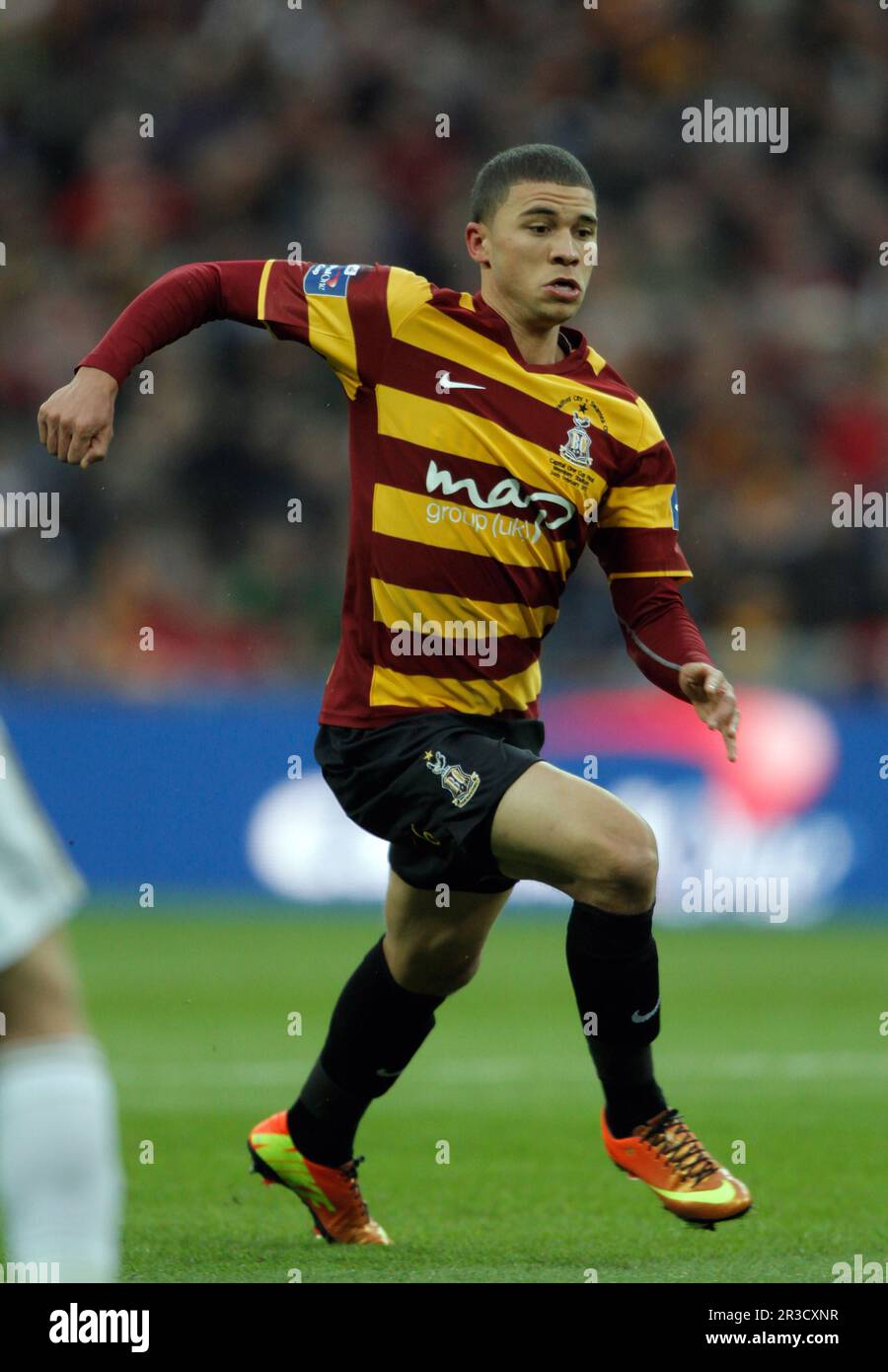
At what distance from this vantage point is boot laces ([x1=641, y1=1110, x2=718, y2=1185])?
417 centimetres

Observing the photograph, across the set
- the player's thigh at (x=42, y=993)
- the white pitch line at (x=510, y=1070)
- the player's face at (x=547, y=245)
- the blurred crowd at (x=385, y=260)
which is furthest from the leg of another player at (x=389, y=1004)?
the blurred crowd at (x=385, y=260)

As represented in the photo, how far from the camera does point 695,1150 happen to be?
4203 mm

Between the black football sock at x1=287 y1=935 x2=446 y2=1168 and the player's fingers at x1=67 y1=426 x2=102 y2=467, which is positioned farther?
the black football sock at x1=287 y1=935 x2=446 y2=1168

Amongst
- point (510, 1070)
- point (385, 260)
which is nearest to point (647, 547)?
point (510, 1070)

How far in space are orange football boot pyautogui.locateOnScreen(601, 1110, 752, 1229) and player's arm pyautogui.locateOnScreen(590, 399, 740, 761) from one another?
951 millimetres

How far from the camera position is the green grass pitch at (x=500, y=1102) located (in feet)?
14.4

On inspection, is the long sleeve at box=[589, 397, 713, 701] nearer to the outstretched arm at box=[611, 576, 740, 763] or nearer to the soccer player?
the outstretched arm at box=[611, 576, 740, 763]

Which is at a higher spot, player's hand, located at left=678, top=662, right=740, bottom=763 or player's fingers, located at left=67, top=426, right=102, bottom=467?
player's fingers, located at left=67, top=426, right=102, bottom=467

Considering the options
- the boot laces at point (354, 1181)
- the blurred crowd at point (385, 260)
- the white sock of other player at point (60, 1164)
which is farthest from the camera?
the blurred crowd at point (385, 260)

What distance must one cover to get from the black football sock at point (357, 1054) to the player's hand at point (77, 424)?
140 centimetres

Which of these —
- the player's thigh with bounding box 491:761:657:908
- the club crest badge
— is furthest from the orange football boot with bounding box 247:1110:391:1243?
the club crest badge

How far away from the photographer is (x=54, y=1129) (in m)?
2.46

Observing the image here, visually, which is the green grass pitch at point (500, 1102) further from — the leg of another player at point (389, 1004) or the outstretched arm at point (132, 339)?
the outstretched arm at point (132, 339)

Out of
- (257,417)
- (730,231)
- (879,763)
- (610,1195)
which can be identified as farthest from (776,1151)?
(730,231)
